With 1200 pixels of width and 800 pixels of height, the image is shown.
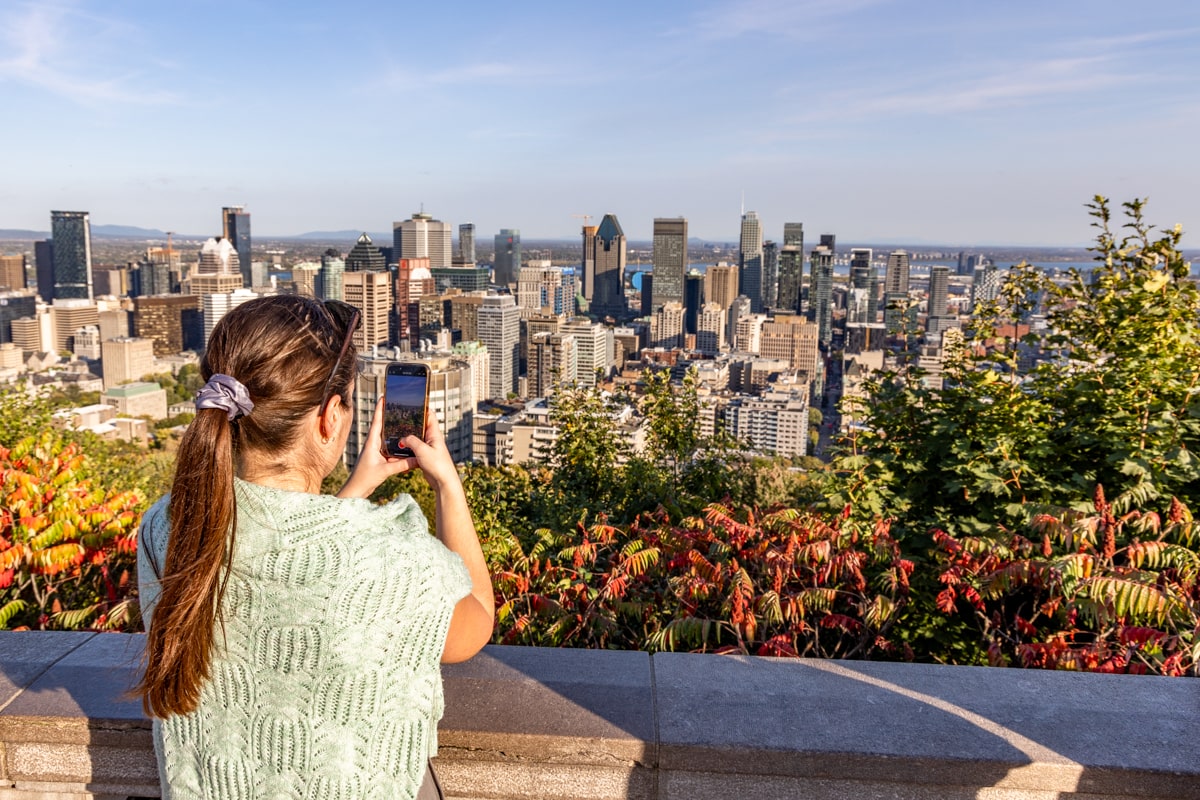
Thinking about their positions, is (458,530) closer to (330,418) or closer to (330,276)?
(330,418)

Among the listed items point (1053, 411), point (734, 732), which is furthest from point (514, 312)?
point (734, 732)

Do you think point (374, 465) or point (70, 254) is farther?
point (70, 254)

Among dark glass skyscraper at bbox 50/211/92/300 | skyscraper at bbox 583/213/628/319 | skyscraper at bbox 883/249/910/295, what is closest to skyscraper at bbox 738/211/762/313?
skyscraper at bbox 583/213/628/319

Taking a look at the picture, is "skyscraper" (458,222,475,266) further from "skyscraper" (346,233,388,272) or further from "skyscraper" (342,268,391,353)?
"skyscraper" (342,268,391,353)

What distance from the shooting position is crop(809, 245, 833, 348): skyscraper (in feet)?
327

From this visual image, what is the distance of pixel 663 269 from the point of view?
114750 mm

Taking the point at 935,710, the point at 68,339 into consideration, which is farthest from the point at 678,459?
the point at 68,339

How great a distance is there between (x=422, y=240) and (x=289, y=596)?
4865 inches

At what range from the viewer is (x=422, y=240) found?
120750 millimetres

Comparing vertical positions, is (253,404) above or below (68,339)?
above

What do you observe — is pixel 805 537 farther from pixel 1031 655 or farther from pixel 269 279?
pixel 269 279

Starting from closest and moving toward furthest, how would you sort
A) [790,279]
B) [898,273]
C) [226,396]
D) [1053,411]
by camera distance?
[226,396]
[1053,411]
[898,273]
[790,279]

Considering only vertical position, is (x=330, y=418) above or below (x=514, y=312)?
above

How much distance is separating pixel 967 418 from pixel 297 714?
2812 mm
